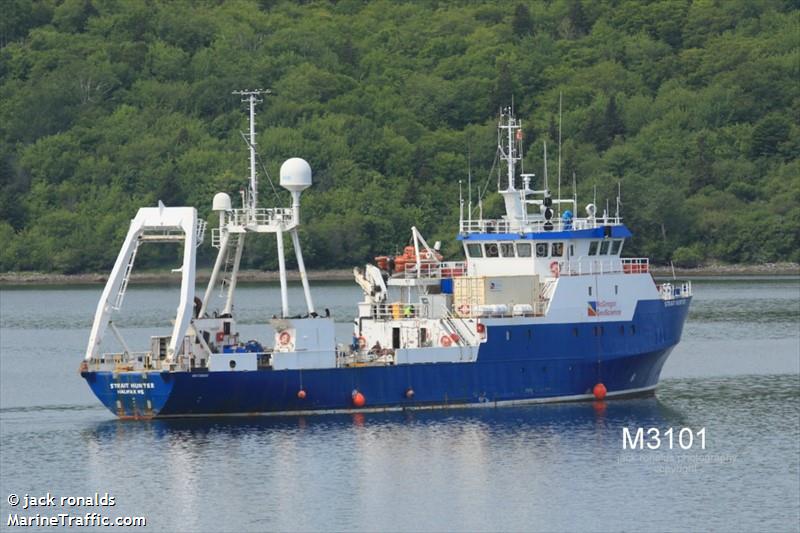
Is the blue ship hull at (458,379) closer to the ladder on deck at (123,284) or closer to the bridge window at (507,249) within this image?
the ladder on deck at (123,284)

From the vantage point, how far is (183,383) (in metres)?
48.7

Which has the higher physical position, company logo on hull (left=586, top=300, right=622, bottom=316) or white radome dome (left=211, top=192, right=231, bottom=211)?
white radome dome (left=211, top=192, right=231, bottom=211)

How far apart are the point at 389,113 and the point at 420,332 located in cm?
8338

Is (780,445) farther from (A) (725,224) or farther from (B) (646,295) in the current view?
(A) (725,224)

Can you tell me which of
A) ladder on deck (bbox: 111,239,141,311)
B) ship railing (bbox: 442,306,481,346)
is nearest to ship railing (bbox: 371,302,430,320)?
→ ship railing (bbox: 442,306,481,346)

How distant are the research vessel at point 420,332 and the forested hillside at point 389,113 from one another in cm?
5650

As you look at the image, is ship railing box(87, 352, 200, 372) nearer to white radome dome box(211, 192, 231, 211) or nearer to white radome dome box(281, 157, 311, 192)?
white radome dome box(211, 192, 231, 211)

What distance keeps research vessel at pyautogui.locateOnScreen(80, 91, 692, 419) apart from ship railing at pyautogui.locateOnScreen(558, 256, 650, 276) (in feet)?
0.14

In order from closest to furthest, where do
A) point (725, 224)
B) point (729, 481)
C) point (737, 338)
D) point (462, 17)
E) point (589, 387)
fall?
point (729, 481), point (589, 387), point (737, 338), point (725, 224), point (462, 17)

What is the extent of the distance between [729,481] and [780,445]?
188 inches

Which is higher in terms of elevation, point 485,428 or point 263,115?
point 263,115

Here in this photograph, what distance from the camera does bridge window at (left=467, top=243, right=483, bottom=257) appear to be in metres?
53.7

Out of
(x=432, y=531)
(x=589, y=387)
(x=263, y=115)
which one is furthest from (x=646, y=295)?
(x=263, y=115)

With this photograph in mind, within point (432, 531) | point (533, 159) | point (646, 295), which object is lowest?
point (432, 531)
